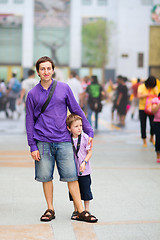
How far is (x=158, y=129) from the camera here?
10.4 metres

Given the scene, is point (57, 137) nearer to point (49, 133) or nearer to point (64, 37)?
point (49, 133)

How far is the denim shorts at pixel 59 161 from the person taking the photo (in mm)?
5668

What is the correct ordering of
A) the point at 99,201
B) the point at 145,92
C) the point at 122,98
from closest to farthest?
1. the point at 99,201
2. the point at 145,92
3. the point at 122,98

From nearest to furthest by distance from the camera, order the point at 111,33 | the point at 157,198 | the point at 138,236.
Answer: the point at 138,236
the point at 157,198
the point at 111,33

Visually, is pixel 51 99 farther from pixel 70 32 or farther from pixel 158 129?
pixel 70 32

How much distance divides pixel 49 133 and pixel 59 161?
1.01 feet

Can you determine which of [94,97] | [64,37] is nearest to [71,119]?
[94,97]

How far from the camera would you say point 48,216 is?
5.72 meters

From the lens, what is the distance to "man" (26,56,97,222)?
5.63 metres

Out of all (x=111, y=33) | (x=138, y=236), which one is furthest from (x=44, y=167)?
(x=111, y=33)

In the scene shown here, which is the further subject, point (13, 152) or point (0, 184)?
point (13, 152)

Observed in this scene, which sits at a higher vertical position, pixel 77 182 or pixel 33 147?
pixel 33 147

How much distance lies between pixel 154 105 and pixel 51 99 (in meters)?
4.71

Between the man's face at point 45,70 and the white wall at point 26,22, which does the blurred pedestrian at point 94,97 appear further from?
the white wall at point 26,22
